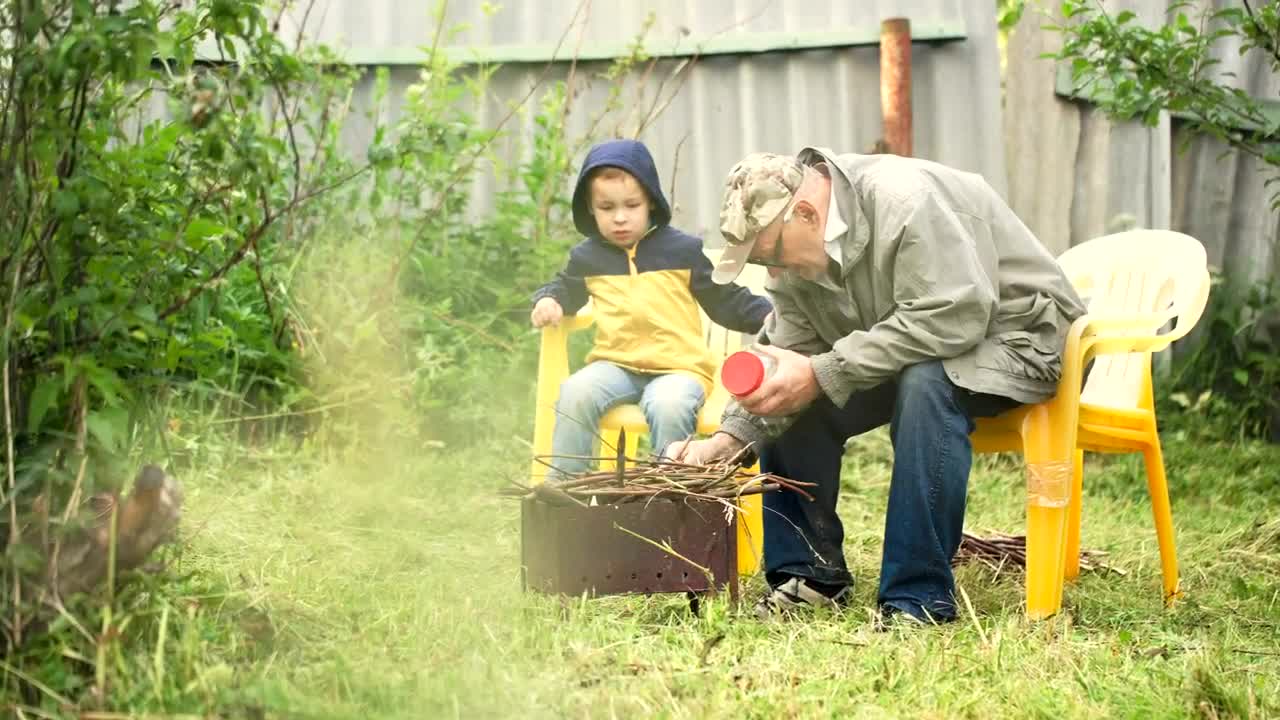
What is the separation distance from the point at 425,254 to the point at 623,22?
1.41 m

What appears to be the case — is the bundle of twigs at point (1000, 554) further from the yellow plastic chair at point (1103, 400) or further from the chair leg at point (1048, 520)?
the chair leg at point (1048, 520)

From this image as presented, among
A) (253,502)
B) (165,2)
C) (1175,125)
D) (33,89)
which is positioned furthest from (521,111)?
(33,89)

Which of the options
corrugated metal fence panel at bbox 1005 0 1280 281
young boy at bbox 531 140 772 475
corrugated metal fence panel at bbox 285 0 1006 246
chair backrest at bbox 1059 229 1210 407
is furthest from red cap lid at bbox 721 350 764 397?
corrugated metal fence panel at bbox 1005 0 1280 281

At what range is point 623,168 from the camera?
13.3ft

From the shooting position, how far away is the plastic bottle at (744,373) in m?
3.13

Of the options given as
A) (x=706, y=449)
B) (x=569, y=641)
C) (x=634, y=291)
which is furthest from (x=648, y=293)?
(x=569, y=641)

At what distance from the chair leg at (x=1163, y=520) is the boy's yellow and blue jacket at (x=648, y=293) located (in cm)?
114

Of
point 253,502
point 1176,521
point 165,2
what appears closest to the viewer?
point 165,2

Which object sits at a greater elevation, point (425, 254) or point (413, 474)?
point (425, 254)

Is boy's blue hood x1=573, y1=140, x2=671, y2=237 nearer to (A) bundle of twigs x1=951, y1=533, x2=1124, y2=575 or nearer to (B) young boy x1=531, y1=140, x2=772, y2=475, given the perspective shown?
(B) young boy x1=531, y1=140, x2=772, y2=475

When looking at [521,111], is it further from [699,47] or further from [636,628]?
[636,628]

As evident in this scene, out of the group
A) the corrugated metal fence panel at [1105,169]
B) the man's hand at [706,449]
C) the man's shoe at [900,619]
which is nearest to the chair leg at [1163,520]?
the man's shoe at [900,619]

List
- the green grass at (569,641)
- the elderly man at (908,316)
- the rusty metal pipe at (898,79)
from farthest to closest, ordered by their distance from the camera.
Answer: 1. the rusty metal pipe at (898,79)
2. the elderly man at (908,316)
3. the green grass at (569,641)

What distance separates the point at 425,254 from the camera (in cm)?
543
